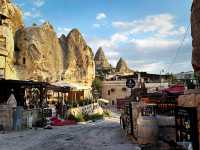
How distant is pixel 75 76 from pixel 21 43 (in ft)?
46.0

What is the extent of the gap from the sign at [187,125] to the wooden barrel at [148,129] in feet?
19.4

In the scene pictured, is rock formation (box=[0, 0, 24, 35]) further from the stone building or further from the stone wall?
the stone wall

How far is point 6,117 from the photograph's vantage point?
2266cm

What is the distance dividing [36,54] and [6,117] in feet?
91.3

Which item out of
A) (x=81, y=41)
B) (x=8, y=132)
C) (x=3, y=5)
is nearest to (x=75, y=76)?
(x=81, y=41)

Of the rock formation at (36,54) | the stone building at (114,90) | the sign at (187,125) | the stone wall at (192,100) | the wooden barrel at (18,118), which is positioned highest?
the rock formation at (36,54)

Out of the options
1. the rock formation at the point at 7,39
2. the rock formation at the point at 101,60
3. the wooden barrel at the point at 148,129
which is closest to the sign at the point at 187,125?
the wooden barrel at the point at 148,129

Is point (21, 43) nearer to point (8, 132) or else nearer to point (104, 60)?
point (8, 132)

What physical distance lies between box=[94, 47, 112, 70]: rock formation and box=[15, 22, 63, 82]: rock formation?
47176 millimetres

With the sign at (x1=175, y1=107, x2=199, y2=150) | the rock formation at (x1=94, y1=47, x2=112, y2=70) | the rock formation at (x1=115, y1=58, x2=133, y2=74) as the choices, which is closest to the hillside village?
the sign at (x1=175, y1=107, x2=199, y2=150)

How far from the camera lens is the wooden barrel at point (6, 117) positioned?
2261 cm

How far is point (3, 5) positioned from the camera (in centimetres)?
4516

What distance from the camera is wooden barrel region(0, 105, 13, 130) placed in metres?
22.6

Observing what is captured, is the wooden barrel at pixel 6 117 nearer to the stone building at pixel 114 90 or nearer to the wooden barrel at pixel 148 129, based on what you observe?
the wooden barrel at pixel 148 129
